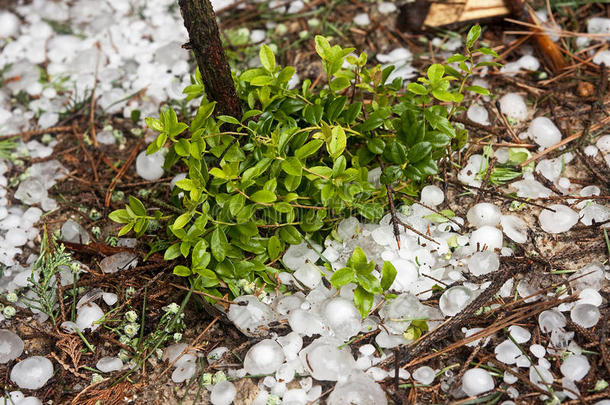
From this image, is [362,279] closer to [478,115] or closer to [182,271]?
[182,271]

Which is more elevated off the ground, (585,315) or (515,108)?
(515,108)

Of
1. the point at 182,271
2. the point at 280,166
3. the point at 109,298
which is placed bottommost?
the point at 109,298

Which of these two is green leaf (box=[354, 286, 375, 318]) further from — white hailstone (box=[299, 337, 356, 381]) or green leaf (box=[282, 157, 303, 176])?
green leaf (box=[282, 157, 303, 176])

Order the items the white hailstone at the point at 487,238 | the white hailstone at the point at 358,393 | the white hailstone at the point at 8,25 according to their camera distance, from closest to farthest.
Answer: the white hailstone at the point at 358,393 → the white hailstone at the point at 487,238 → the white hailstone at the point at 8,25

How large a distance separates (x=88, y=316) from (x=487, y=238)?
1445mm

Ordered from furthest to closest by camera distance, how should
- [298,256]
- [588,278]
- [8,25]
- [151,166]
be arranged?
[8,25] < [151,166] < [298,256] < [588,278]

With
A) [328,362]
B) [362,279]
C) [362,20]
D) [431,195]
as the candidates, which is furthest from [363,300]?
[362,20]

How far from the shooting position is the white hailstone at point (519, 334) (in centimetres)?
175

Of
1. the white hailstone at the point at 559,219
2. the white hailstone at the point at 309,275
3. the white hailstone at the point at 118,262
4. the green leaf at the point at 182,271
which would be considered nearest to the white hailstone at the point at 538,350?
the white hailstone at the point at 559,219

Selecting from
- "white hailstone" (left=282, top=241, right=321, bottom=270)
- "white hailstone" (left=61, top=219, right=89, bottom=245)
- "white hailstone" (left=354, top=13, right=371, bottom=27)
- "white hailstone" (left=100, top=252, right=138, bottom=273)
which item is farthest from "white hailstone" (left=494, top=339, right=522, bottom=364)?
"white hailstone" (left=354, top=13, right=371, bottom=27)

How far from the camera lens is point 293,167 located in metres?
1.74

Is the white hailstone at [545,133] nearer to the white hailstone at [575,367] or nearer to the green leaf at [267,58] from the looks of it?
the white hailstone at [575,367]

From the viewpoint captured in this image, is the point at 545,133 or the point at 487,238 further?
the point at 545,133

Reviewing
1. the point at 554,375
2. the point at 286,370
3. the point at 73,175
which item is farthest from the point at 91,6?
the point at 554,375
